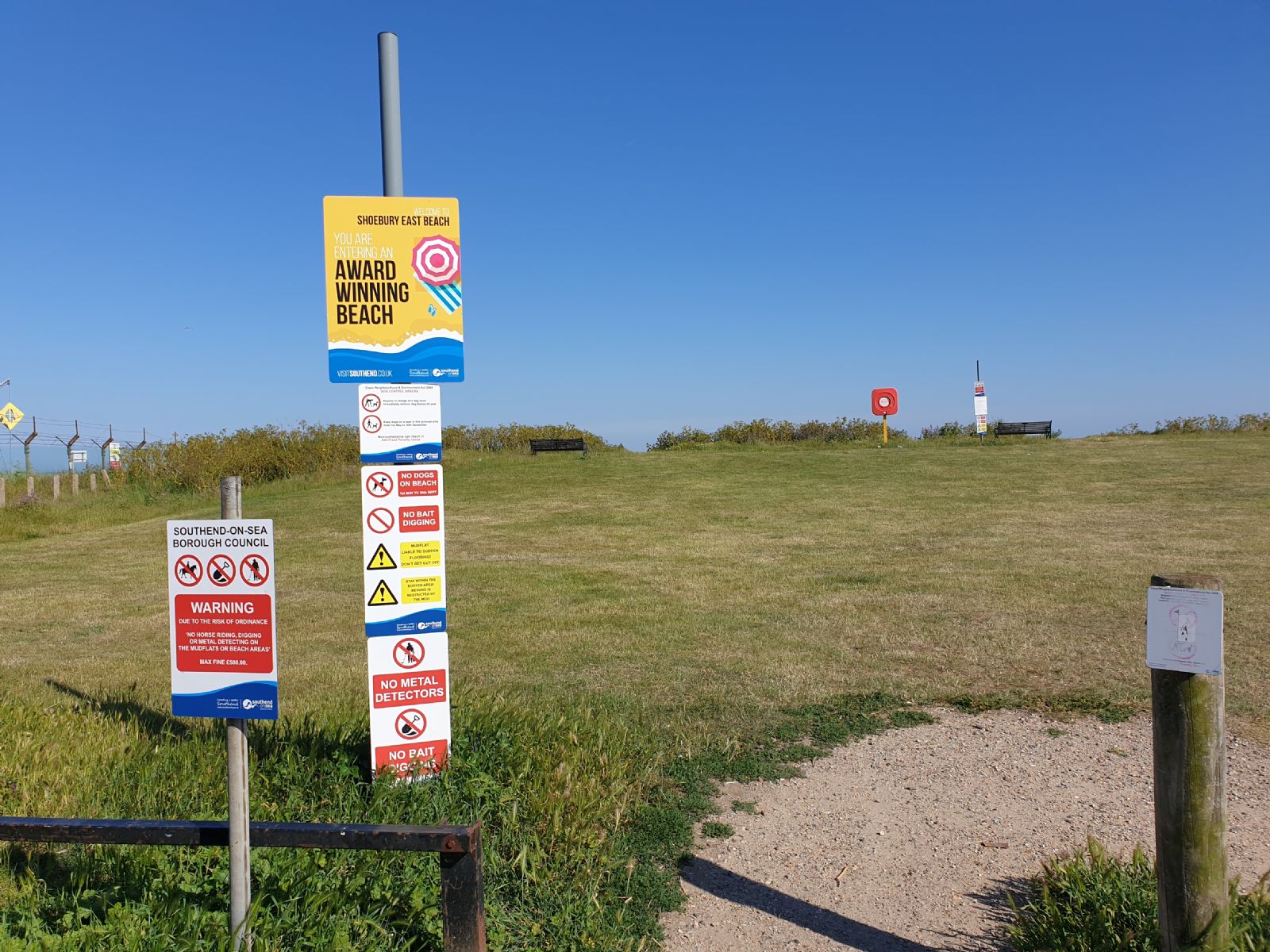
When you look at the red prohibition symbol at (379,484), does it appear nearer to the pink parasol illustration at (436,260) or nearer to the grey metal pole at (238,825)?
the pink parasol illustration at (436,260)

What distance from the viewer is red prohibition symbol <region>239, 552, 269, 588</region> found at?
2.65 meters

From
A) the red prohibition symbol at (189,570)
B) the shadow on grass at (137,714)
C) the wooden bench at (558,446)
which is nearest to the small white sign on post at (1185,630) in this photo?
the red prohibition symbol at (189,570)

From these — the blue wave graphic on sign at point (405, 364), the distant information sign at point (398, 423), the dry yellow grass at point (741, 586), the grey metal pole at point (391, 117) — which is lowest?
the dry yellow grass at point (741, 586)

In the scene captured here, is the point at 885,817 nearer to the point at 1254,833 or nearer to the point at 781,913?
the point at 781,913

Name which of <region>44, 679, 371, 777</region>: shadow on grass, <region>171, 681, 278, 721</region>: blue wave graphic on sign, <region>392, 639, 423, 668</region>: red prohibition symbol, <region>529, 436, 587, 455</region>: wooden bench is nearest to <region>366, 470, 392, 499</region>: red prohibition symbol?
<region>392, 639, 423, 668</region>: red prohibition symbol

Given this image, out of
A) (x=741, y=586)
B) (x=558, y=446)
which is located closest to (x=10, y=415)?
(x=558, y=446)

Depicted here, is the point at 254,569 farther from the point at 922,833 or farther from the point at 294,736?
the point at 922,833

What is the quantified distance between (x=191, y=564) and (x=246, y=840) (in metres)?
0.81

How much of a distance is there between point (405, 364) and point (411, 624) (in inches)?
47.0

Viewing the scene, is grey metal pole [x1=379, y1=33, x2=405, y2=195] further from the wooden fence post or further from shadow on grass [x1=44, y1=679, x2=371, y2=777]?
the wooden fence post

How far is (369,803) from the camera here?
12.6 feet

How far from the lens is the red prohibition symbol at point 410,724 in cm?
416

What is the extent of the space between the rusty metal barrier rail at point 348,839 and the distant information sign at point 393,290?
2.03 metres

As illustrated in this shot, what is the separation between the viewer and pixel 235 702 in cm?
268
